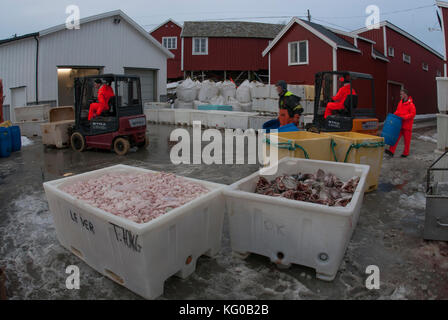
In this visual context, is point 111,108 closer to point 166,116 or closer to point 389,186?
point 389,186

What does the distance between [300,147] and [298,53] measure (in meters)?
15.3

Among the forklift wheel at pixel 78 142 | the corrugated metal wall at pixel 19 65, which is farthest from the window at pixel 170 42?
the forklift wheel at pixel 78 142

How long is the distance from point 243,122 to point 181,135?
94.7 inches

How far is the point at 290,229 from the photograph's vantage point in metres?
3.76

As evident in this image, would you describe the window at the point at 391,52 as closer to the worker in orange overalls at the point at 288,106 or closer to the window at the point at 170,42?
the worker in orange overalls at the point at 288,106

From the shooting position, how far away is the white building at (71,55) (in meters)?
17.3

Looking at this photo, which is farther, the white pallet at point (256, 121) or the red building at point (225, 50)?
the red building at point (225, 50)

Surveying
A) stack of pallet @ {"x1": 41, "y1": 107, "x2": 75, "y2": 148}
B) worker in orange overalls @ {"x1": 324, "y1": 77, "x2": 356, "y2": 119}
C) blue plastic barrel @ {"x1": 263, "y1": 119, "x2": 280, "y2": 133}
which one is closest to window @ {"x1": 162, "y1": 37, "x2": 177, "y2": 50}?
stack of pallet @ {"x1": 41, "y1": 107, "x2": 75, "y2": 148}

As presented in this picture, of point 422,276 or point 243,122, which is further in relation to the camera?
point 243,122

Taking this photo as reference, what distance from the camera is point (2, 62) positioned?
18.9 m

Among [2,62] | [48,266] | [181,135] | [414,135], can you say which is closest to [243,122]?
[181,135]

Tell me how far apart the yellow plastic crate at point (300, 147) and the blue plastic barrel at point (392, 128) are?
3.01 meters

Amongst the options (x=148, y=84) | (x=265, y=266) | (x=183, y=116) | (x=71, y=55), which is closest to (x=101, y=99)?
(x=265, y=266)
